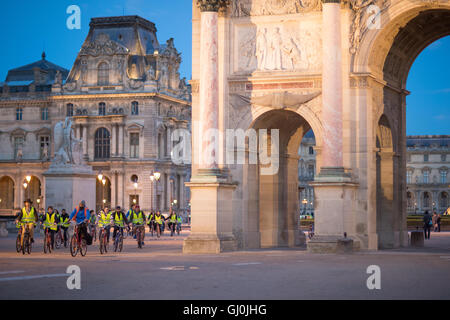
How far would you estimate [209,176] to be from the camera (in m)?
28.6

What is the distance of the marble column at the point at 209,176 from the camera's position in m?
28.4

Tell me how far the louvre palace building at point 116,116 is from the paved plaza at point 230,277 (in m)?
72.8

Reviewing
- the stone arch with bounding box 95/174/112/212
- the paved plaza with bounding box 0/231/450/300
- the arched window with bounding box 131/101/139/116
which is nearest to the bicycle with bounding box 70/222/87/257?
the paved plaza with bounding box 0/231/450/300

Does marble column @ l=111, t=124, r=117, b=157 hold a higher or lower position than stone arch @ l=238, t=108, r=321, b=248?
higher

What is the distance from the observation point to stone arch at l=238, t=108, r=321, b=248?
31.4 m

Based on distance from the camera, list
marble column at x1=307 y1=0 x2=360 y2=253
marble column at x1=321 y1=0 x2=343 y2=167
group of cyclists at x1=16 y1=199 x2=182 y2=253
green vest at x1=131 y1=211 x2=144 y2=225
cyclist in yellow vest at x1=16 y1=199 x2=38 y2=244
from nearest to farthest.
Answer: group of cyclists at x1=16 y1=199 x2=182 y2=253
cyclist in yellow vest at x1=16 y1=199 x2=38 y2=244
marble column at x1=307 y1=0 x2=360 y2=253
marble column at x1=321 y1=0 x2=343 y2=167
green vest at x1=131 y1=211 x2=144 y2=225

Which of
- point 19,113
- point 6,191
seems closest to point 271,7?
point 19,113

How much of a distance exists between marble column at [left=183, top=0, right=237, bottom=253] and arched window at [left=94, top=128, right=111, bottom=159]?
7204 cm

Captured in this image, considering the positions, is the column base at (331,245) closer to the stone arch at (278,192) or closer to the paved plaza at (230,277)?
the paved plaza at (230,277)

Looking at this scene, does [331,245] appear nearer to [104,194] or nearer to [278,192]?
[278,192]

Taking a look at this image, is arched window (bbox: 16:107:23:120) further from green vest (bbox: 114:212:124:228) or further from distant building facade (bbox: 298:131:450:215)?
distant building facade (bbox: 298:131:450:215)

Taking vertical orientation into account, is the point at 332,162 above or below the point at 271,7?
below

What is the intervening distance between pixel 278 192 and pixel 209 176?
548cm
